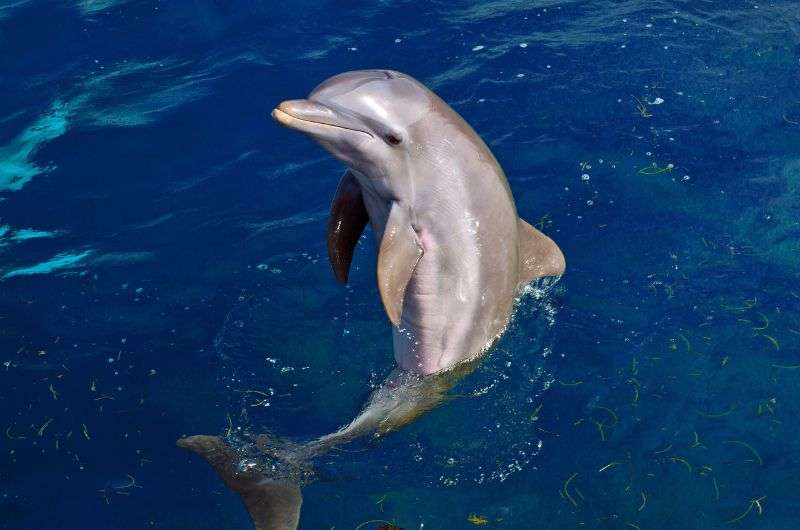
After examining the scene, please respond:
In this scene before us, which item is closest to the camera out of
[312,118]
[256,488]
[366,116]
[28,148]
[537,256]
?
[312,118]

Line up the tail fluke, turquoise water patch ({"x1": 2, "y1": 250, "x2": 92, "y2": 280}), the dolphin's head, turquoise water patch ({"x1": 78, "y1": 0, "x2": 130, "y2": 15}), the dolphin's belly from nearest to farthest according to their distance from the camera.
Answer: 1. the dolphin's head
2. the tail fluke
3. the dolphin's belly
4. turquoise water patch ({"x1": 2, "y1": 250, "x2": 92, "y2": 280})
5. turquoise water patch ({"x1": 78, "y1": 0, "x2": 130, "y2": 15})

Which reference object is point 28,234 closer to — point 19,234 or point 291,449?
point 19,234

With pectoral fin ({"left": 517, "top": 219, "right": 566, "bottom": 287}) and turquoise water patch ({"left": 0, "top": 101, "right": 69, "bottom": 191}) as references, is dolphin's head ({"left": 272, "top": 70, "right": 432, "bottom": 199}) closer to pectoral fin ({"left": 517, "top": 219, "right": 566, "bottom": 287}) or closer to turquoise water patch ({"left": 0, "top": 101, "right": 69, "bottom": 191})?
pectoral fin ({"left": 517, "top": 219, "right": 566, "bottom": 287})

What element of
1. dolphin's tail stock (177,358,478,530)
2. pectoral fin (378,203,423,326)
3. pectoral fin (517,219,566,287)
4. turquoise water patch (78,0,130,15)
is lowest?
dolphin's tail stock (177,358,478,530)

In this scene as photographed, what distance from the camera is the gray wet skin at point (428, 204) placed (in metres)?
5.86

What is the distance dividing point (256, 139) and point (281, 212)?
1.48 m

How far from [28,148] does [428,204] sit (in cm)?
610

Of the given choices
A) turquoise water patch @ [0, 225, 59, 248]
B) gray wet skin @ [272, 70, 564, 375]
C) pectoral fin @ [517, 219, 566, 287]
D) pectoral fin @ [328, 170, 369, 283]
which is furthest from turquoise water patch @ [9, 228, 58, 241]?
pectoral fin @ [517, 219, 566, 287]

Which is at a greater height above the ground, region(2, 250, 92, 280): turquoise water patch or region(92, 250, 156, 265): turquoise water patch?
region(2, 250, 92, 280): turquoise water patch

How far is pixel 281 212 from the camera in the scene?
9.09 metres

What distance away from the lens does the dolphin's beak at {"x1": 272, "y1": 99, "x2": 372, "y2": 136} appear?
18.4ft

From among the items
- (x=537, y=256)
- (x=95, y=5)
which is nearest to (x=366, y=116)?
(x=537, y=256)

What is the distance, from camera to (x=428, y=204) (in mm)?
6160

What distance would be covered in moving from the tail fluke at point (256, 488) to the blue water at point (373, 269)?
Answer: 0.32 m
